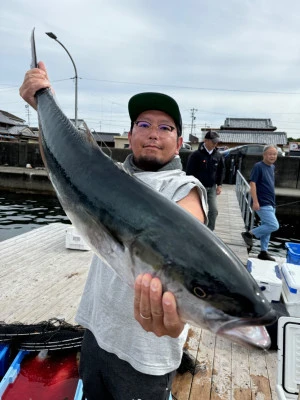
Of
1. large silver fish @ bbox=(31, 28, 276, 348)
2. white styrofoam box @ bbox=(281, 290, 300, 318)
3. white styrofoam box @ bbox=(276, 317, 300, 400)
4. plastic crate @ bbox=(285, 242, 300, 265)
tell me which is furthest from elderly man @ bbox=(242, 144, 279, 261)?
large silver fish @ bbox=(31, 28, 276, 348)

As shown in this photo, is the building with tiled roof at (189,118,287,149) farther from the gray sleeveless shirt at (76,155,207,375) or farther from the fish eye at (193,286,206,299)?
the fish eye at (193,286,206,299)

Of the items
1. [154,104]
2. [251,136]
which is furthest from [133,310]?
[251,136]

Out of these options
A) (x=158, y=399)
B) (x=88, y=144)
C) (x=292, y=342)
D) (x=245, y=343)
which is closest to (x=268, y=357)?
(x=292, y=342)

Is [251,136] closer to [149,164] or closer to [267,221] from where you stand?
[267,221]

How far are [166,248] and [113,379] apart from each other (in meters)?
1.07

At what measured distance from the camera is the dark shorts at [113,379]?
1642 mm

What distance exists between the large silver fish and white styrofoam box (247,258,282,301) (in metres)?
3.39

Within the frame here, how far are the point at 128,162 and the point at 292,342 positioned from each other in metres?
1.91

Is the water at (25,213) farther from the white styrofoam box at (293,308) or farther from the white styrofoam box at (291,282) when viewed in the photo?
the white styrofoam box at (293,308)

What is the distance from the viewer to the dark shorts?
5.39 feet

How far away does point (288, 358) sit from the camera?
2.35 metres

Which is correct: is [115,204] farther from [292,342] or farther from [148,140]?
[292,342]

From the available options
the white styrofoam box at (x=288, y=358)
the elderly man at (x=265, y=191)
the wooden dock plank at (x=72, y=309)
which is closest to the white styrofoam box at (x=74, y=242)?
the wooden dock plank at (x=72, y=309)

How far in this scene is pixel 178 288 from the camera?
111 cm
